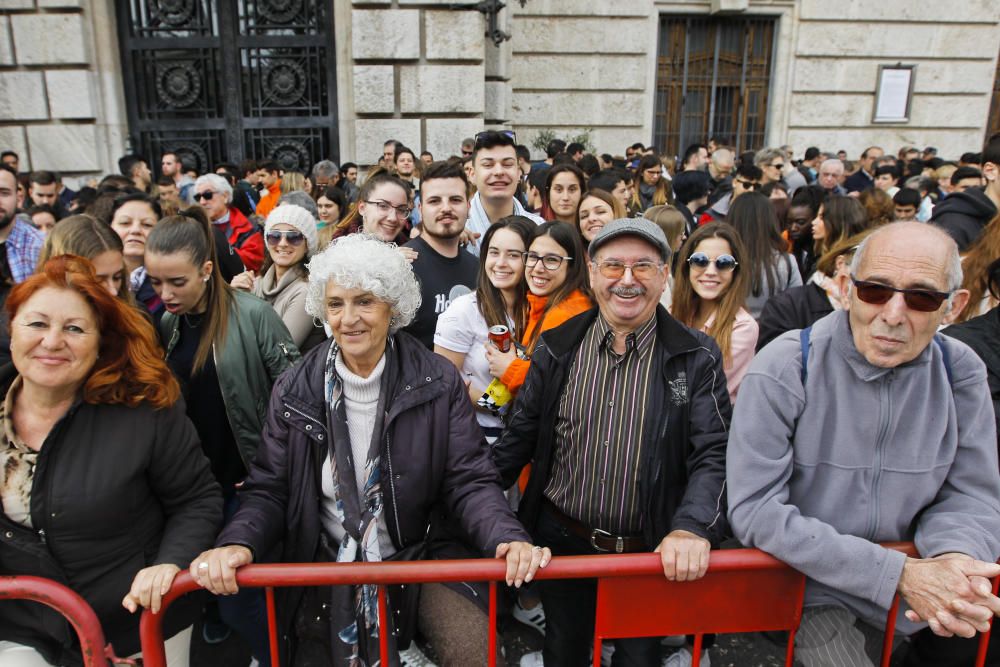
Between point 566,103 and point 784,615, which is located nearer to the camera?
point 784,615

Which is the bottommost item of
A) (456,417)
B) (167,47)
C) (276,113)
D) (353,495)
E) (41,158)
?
(353,495)

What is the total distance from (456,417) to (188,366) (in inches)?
52.6

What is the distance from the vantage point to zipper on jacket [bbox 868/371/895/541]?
1840 mm

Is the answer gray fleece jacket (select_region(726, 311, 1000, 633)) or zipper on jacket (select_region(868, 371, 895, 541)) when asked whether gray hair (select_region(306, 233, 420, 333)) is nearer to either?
gray fleece jacket (select_region(726, 311, 1000, 633))

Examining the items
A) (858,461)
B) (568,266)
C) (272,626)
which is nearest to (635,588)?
(858,461)

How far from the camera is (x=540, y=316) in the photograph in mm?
3053

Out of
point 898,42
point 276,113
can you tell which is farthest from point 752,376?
point 898,42

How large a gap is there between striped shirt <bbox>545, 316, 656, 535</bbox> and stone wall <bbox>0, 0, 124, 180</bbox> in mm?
9891

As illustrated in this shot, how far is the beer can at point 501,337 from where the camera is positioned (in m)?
2.87

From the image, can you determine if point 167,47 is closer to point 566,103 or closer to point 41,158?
point 41,158

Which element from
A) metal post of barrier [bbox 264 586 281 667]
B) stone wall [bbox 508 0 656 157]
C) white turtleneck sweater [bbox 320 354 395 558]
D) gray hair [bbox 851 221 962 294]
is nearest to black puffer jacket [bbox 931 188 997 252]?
gray hair [bbox 851 221 962 294]

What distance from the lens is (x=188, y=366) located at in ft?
9.25

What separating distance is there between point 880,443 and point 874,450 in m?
0.03

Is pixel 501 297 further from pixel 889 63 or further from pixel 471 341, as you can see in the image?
pixel 889 63
